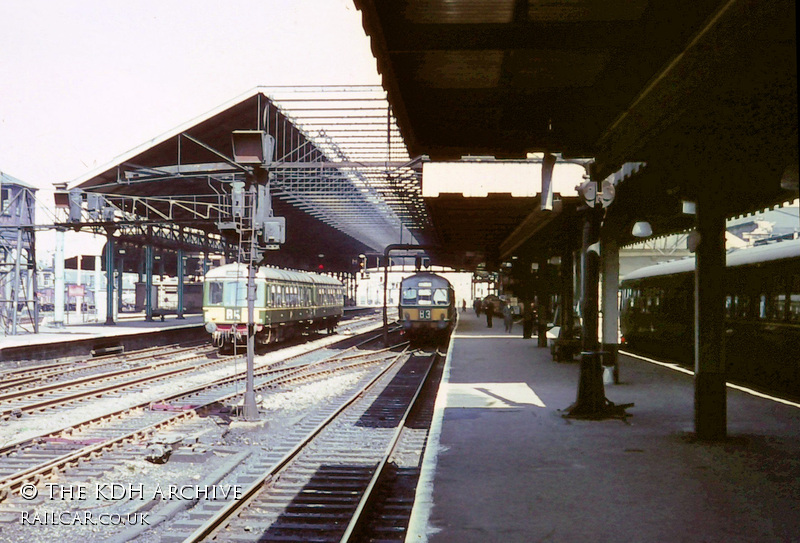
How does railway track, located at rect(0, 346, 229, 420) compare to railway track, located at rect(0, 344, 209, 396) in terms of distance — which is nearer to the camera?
railway track, located at rect(0, 346, 229, 420)

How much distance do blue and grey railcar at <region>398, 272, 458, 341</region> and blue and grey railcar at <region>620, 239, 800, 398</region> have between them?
377 inches

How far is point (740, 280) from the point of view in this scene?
14914 millimetres

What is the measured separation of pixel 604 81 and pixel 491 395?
6981 millimetres

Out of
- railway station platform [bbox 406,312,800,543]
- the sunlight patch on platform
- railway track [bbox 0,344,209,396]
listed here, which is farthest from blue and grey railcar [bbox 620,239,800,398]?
railway track [bbox 0,344,209,396]

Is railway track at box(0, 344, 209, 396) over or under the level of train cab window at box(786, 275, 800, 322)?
under

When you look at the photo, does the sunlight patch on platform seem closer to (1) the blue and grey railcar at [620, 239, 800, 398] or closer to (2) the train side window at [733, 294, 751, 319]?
(1) the blue and grey railcar at [620, 239, 800, 398]

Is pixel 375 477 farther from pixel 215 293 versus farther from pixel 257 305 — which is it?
pixel 215 293

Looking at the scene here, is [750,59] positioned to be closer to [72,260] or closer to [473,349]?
[473,349]

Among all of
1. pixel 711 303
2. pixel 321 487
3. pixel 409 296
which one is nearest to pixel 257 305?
pixel 409 296

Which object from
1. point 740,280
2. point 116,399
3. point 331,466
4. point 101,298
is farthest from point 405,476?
point 101,298

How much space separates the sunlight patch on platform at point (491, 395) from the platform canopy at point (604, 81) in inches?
165

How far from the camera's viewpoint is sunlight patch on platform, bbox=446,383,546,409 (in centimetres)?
1168

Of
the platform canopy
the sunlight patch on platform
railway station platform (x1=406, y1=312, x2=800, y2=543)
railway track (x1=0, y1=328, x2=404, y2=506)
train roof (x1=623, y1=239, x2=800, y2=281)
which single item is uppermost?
the platform canopy

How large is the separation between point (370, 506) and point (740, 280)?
36.5 ft
